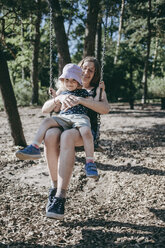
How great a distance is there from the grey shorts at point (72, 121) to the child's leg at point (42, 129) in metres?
0.05

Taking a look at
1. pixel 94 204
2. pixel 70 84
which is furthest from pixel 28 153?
pixel 94 204

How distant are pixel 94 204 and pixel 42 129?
1213 mm

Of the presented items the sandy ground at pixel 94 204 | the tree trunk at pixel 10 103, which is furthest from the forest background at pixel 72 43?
the sandy ground at pixel 94 204

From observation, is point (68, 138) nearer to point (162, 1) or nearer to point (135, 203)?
point (135, 203)

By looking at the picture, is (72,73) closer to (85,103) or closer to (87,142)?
(85,103)

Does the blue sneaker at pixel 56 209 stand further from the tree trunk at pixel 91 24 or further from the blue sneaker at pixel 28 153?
the tree trunk at pixel 91 24

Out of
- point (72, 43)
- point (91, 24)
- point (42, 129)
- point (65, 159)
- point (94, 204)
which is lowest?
point (94, 204)

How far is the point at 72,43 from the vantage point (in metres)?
24.2

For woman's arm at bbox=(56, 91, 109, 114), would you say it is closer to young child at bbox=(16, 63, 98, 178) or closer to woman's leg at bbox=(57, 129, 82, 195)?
young child at bbox=(16, 63, 98, 178)

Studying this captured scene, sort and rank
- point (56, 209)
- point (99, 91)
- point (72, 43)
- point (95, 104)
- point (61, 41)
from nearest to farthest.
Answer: point (56, 209) < point (95, 104) < point (99, 91) < point (61, 41) < point (72, 43)

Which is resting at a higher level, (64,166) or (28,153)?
(28,153)

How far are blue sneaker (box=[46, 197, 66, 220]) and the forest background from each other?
1334 millimetres

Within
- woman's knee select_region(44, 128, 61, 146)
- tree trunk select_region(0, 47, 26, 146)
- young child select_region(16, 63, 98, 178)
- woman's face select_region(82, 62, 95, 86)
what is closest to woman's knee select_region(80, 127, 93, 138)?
young child select_region(16, 63, 98, 178)

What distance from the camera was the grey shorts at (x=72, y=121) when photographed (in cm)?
243
